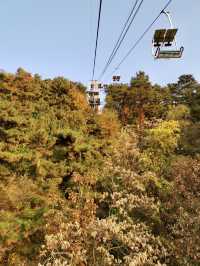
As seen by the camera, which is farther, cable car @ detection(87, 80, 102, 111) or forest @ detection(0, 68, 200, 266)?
cable car @ detection(87, 80, 102, 111)

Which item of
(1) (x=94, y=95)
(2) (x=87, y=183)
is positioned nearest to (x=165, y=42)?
(2) (x=87, y=183)

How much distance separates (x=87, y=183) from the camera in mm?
16719

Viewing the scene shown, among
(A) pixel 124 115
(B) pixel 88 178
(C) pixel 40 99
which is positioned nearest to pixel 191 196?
(B) pixel 88 178

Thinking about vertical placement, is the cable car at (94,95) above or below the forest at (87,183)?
above

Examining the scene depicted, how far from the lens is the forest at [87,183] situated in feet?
35.8

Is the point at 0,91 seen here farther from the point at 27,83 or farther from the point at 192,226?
the point at 192,226

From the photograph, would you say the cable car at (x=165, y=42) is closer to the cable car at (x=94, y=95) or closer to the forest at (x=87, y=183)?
the forest at (x=87, y=183)

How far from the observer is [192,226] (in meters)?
11.7

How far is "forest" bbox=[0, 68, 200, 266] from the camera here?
35.8ft

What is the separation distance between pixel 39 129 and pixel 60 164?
2.21m

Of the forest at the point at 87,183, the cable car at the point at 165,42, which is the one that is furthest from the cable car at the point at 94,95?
the cable car at the point at 165,42

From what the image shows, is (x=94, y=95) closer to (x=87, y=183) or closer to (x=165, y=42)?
(x=87, y=183)

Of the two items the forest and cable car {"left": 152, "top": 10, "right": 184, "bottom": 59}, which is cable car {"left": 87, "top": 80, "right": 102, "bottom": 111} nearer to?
the forest

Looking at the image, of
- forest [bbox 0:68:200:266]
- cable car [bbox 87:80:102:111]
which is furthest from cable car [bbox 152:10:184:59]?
cable car [bbox 87:80:102:111]
